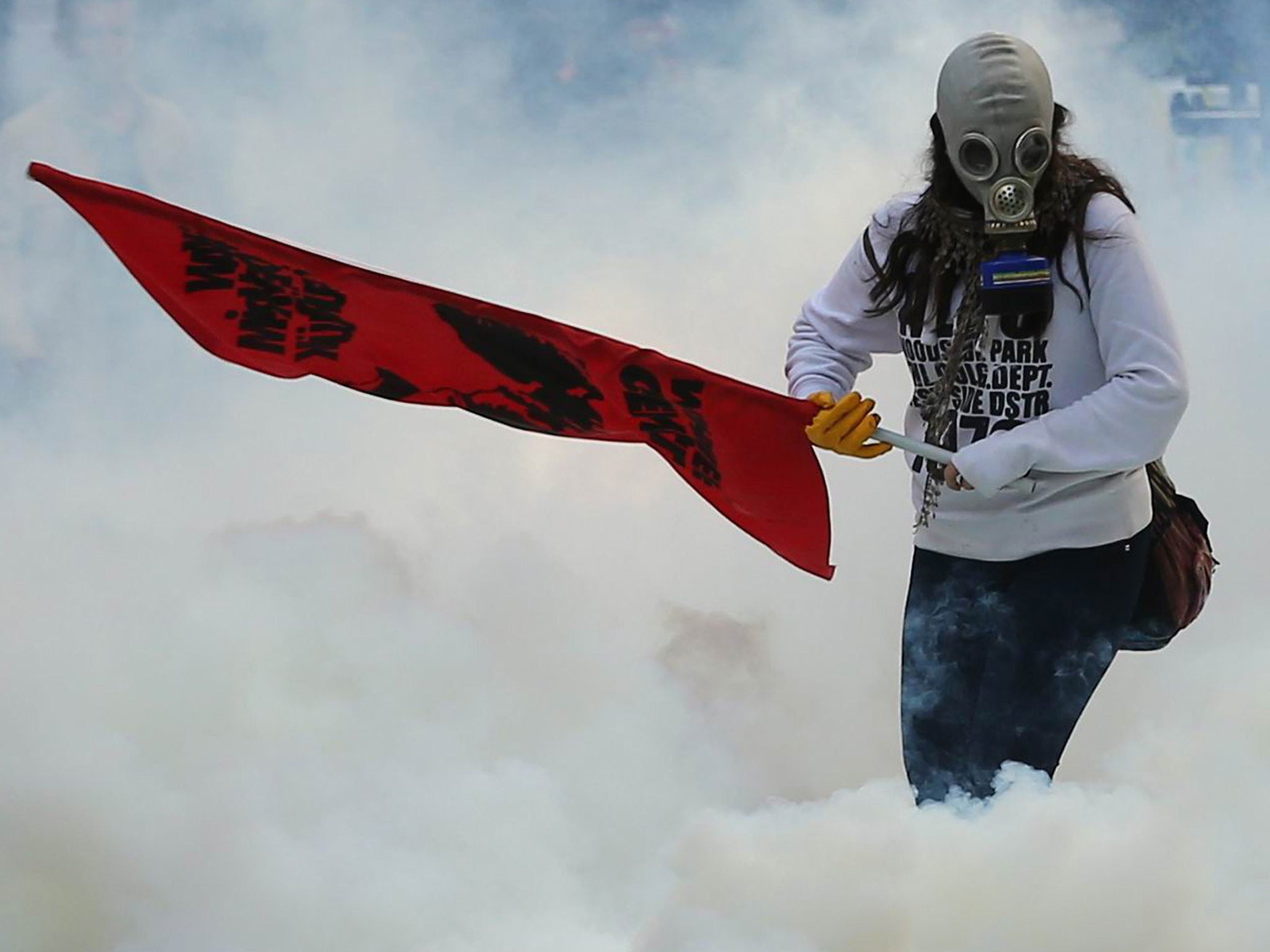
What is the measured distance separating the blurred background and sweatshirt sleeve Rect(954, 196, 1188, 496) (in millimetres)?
678

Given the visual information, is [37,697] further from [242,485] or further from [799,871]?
[799,871]

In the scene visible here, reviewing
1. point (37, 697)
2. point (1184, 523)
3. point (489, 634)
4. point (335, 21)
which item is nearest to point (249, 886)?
point (37, 697)

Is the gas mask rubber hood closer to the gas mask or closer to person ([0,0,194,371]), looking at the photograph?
the gas mask

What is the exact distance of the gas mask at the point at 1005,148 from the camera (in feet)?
6.15

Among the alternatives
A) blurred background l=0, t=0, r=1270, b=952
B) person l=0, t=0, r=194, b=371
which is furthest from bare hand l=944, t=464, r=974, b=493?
person l=0, t=0, r=194, b=371

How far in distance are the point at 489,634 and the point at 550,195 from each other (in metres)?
0.99

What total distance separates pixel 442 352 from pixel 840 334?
0.47 metres

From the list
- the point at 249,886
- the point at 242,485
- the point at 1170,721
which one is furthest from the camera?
the point at 242,485

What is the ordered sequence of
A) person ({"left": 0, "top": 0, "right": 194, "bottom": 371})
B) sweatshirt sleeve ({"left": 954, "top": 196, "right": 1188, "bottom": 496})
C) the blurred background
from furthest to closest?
person ({"left": 0, "top": 0, "right": 194, "bottom": 371})
the blurred background
sweatshirt sleeve ({"left": 954, "top": 196, "right": 1188, "bottom": 496})

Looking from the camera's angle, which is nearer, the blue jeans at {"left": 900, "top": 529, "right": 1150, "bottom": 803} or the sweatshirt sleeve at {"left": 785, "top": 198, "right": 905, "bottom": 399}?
the blue jeans at {"left": 900, "top": 529, "right": 1150, "bottom": 803}

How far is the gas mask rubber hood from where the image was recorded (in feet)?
6.18

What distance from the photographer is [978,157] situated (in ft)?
6.26

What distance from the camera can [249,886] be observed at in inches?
96.7

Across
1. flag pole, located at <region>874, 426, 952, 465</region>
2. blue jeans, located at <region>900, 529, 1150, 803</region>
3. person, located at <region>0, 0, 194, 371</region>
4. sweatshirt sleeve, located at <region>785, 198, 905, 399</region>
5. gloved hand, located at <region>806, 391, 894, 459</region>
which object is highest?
person, located at <region>0, 0, 194, 371</region>
